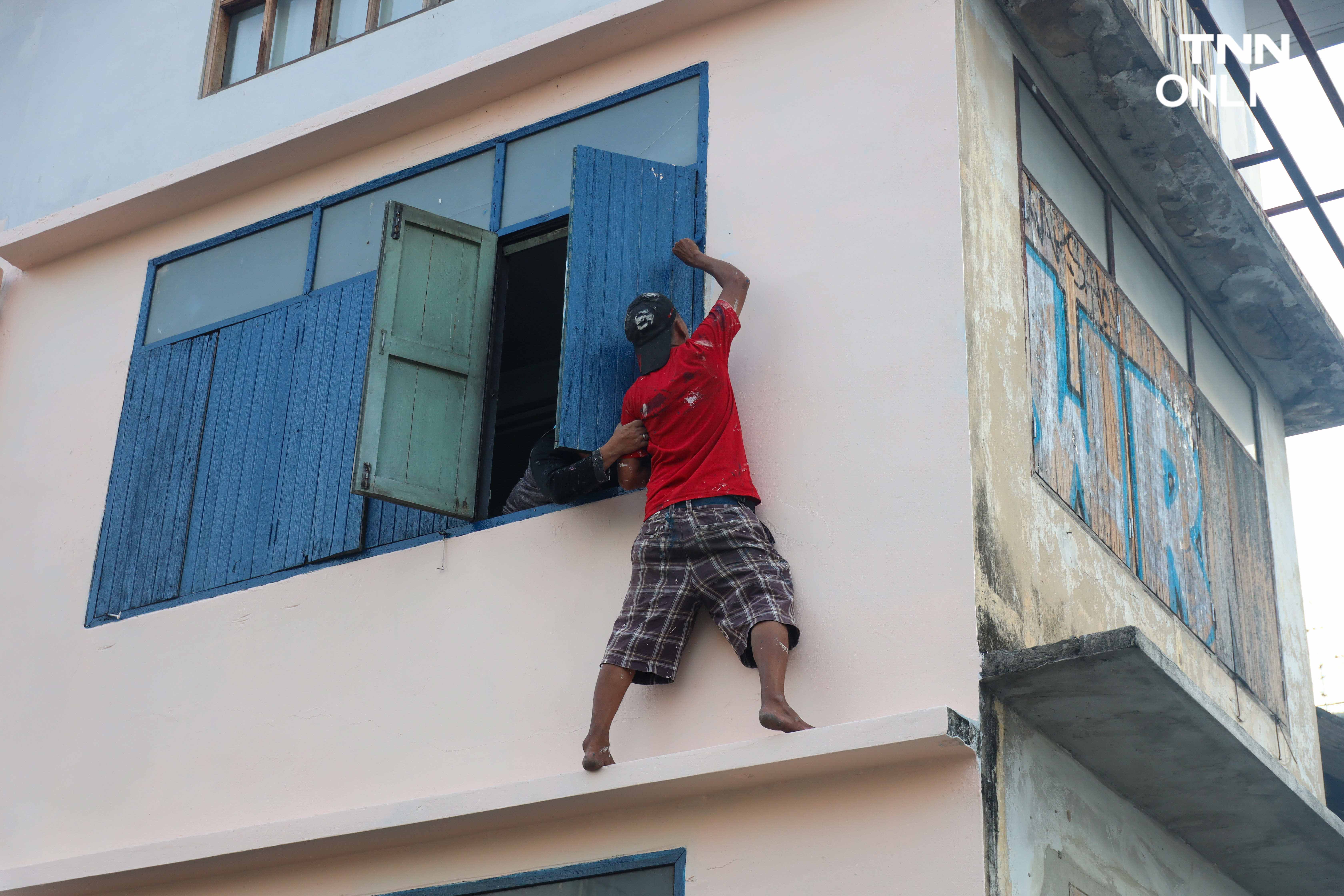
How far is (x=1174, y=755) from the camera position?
19.2ft

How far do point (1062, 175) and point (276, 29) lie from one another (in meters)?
4.81

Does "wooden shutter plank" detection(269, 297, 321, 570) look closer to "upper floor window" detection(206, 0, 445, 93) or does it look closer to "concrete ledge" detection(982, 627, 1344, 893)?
"upper floor window" detection(206, 0, 445, 93)

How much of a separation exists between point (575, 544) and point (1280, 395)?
530cm

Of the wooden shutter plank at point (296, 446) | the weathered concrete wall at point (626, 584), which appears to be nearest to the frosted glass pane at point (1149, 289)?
the weathered concrete wall at point (626, 584)

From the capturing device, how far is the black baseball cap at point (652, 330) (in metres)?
6.18

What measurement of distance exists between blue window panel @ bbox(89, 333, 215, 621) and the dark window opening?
1552 mm

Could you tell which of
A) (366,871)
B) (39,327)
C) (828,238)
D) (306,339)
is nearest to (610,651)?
(366,871)

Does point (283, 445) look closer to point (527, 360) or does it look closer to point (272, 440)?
point (272, 440)

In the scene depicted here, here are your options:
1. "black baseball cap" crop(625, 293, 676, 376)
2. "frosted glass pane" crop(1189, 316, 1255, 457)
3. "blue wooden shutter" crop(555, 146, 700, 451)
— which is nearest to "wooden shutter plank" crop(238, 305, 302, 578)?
"blue wooden shutter" crop(555, 146, 700, 451)

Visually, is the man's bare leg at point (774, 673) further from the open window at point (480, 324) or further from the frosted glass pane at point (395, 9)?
the frosted glass pane at point (395, 9)

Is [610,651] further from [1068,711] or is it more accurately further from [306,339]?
[306,339]

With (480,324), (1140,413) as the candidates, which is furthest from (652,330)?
(1140,413)

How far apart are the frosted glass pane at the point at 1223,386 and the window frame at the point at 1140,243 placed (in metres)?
0.02

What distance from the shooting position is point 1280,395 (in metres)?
9.61
